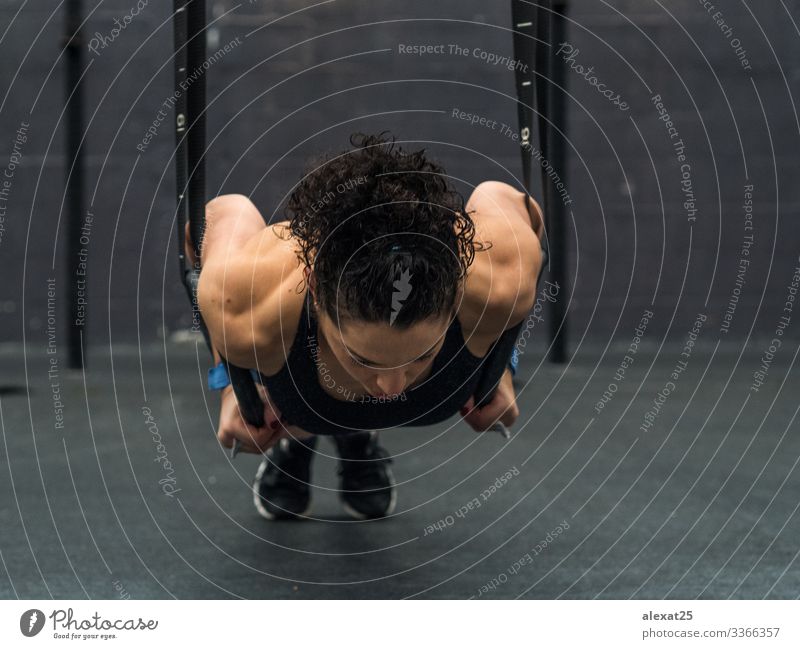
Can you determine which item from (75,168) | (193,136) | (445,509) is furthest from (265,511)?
(75,168)

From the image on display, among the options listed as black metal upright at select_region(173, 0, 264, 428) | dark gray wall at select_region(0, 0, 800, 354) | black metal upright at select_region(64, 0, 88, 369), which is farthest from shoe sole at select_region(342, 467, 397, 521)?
dark gray wall at select_region(0, 0, 800, 354)

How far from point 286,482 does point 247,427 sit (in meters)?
0.31

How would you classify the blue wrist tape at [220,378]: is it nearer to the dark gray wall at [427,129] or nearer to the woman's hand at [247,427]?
the woman's hand at [247,427]

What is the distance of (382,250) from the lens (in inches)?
30.0

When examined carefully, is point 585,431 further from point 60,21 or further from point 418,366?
point 60,21

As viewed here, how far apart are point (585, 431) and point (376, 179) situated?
1.11 meters

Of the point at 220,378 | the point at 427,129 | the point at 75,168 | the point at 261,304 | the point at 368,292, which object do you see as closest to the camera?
the point at 368,292

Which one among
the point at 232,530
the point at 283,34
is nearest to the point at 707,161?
the point at 283,34

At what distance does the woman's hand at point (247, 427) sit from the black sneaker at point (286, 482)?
27 centimetres

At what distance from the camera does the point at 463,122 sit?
2740 millimetres

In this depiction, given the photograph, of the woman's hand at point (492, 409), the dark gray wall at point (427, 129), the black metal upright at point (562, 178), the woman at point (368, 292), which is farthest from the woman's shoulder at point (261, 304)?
the dark gray wall at point (427, 129)

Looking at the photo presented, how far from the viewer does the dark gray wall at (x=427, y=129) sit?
2701mm

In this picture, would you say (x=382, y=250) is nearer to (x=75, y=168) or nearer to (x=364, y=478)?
(x=364, y=478)

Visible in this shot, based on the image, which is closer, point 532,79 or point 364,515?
point 532,79
